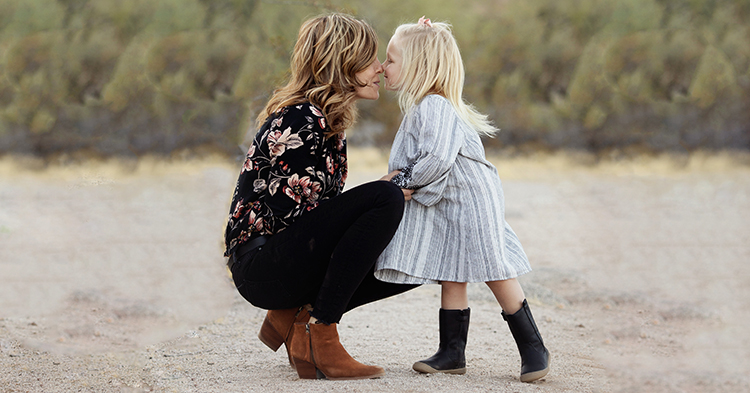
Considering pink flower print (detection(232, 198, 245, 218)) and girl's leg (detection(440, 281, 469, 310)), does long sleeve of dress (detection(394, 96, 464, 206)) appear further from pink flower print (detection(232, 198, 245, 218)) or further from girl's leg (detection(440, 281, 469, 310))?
pink flower print (detection(232, 198, 245, 218))

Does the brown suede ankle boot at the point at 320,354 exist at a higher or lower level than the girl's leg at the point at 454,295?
lower

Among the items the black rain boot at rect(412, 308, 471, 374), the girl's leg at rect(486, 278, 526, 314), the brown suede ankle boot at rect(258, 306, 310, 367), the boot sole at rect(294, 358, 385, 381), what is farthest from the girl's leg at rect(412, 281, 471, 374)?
the brown suede ankle boot at rect(258, 306, 310, 367)

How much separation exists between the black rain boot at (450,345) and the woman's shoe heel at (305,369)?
42 centimetres

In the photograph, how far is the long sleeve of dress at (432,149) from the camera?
2.17 metres

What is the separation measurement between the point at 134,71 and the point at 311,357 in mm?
4652

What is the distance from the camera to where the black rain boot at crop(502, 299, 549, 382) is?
2232 mm

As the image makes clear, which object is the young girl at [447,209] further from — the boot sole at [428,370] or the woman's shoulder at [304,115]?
the woman's shoulder at [304,115]

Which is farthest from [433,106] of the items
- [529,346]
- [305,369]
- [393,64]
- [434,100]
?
[305,369]

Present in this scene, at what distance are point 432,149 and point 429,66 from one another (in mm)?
379

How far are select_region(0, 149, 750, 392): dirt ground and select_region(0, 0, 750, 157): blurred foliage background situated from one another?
0.94 m

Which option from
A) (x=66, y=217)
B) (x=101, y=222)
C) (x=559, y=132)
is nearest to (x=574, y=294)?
(x=101, y=222)

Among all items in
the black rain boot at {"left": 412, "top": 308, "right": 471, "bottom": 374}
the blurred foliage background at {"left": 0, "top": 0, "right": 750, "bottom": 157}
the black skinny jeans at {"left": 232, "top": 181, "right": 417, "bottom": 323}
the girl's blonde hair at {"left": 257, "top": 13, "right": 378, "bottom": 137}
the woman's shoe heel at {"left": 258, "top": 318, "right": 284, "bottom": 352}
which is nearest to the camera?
the black skinny jeans at {"left": 232, "top": 181, "right": 417, "bottom": 323}

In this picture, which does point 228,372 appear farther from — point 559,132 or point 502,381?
point 559,132

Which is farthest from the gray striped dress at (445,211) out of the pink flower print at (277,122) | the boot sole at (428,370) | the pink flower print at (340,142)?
the pink flower print at (277,122)
